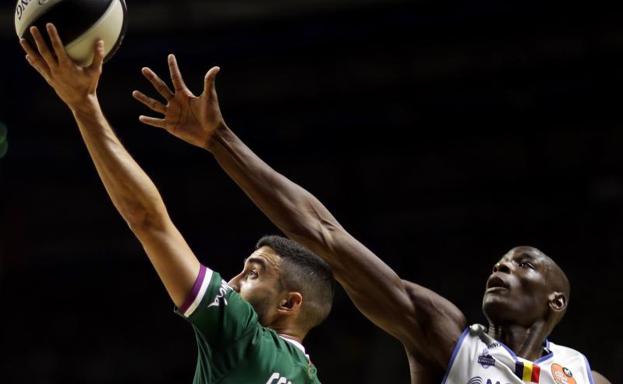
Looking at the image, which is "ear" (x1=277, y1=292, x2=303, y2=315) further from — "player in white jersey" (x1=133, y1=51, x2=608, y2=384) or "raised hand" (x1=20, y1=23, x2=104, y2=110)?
"raised hand" (x1=20, y1=23, x2=104, y2=110)

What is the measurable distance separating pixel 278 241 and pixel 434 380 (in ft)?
3.55

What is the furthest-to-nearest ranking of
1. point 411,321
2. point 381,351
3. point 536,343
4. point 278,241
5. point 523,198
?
1. point 523,198
2. point 381,351
3. point 536,343
4. point 411,321
5. point 278,241

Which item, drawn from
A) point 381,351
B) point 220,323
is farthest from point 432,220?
point 220,323

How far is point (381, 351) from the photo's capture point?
1348 cm

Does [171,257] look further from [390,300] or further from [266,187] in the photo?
[390,300]

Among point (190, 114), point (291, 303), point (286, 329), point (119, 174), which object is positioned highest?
point (190, 114)

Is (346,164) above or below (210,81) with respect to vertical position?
below

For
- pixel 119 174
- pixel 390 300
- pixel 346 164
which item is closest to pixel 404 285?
Answer: pixel 390 300

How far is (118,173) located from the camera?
3125mm

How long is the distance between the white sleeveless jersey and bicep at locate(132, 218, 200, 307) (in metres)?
1.72

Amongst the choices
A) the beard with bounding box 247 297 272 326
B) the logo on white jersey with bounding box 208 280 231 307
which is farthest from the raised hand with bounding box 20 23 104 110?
the beard with bounding box 247 297 272 326

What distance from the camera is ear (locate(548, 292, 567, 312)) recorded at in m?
4.93

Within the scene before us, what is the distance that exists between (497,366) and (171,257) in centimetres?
203

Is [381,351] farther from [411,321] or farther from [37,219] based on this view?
[411,321]
